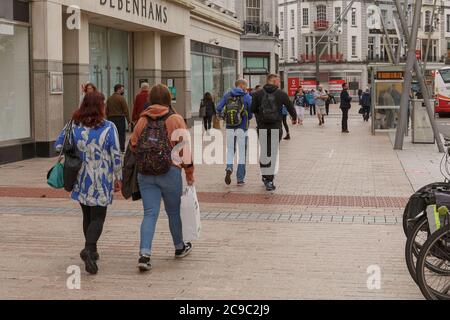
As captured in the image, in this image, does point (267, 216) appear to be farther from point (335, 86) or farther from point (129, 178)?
point (335, 86)

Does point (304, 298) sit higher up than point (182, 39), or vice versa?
point (182, 39)

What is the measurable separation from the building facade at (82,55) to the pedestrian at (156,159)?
9873 mm

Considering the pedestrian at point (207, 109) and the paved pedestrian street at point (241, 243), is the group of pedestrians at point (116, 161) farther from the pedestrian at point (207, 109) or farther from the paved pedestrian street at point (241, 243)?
the pedestrian at point (207, 109)

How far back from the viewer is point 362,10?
88125mm

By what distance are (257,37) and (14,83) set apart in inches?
1500

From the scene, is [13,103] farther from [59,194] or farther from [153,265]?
[153,265]

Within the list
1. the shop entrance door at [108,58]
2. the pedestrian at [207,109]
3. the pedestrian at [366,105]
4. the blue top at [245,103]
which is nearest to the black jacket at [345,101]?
the pedestrian at [207,109]

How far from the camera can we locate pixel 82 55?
19.6 meters

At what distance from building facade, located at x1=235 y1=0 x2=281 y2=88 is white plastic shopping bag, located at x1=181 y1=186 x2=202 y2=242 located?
151ft

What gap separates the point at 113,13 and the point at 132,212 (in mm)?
12348

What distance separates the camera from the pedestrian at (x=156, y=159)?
6816 millimetres

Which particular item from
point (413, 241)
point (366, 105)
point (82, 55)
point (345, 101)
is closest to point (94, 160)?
point (413, 241)
